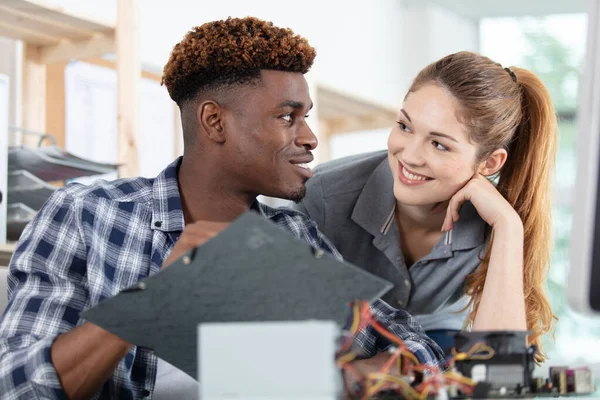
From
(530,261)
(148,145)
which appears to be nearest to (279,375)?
(530,261)

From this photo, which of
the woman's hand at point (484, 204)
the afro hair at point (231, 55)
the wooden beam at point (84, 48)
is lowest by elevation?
the woman's hand at point (484, 204)

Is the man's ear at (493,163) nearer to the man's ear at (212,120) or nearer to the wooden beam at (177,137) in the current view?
the man's ear at (212,120)

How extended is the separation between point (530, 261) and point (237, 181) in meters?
0.65

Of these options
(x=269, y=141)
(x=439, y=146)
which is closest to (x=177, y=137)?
(x=439, y=146)

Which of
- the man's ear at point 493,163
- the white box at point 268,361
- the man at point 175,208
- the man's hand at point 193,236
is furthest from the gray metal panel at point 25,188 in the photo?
the white box at point 268,361

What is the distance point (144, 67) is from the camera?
261 centimetres

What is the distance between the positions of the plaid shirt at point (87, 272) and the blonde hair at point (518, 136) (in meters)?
0.43

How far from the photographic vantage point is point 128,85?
208 cm

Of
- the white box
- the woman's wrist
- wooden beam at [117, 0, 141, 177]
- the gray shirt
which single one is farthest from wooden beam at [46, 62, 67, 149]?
the white box

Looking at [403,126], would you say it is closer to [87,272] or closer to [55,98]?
[87,272]

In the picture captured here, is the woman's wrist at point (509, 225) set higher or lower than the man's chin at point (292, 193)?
lower

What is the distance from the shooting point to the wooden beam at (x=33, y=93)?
2227 mm

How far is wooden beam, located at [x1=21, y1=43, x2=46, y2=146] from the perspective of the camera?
2227mm

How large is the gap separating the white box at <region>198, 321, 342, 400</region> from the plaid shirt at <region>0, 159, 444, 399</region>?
1.35ft
